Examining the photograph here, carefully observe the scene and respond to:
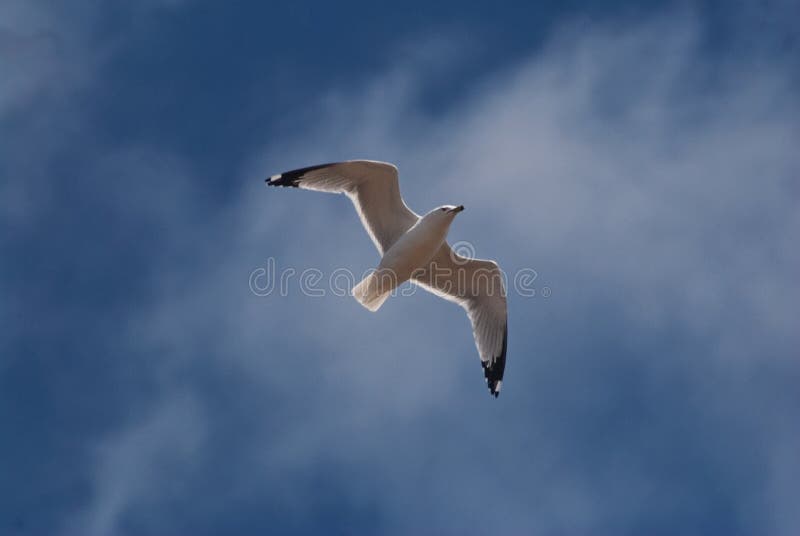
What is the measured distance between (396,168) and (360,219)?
0.65m

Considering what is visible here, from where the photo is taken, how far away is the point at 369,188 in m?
8.76

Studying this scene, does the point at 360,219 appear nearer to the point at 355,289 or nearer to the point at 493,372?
the point at 355,289

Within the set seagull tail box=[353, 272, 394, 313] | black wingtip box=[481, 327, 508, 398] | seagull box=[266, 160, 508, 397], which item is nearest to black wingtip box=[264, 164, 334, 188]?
seagull box=[266, 160, 508, 397]

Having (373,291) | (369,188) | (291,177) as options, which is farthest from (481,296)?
(291,177)

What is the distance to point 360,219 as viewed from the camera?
8953 millimetres

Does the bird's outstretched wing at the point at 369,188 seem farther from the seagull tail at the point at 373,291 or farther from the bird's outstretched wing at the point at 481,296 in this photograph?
the bird's outstretched wing at the point at 481,296

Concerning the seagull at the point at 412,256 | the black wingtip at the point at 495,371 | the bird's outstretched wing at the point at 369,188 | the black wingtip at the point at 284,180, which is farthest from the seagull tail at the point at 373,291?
the black wingtip at the point at 495,371

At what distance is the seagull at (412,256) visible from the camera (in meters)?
8.49

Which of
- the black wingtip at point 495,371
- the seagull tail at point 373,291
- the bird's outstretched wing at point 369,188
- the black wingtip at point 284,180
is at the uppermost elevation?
the black wingtip at point 284,180

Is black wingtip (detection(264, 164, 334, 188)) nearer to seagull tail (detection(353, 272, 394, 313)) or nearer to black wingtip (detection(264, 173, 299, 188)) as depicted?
black wingtip (detection(264, 173, 299, 188))

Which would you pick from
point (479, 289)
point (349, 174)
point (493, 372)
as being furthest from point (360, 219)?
point (493, 372)

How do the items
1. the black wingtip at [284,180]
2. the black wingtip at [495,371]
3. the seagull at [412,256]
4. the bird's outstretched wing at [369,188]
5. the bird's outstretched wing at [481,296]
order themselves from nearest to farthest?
the seagull at [412,256]
the bird's outstretched wing at [369,188]
the black wingtip at [284,180]
the bird's outstretched wing at [481,296]
the black wingtip at [495,371]

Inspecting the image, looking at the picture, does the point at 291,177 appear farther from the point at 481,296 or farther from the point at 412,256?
the point at 481,296

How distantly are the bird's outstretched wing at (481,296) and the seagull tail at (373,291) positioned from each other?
0.69m
